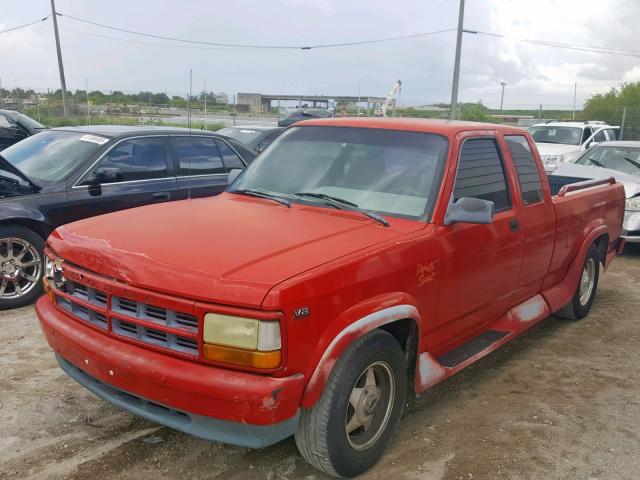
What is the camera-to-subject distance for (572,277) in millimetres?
5324

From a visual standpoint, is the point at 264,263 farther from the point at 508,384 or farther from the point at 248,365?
the point at 508,384

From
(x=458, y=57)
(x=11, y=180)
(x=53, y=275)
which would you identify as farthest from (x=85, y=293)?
(x=458, y=57)

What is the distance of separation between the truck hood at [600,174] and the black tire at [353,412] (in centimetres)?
442

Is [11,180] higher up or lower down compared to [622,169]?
higher up

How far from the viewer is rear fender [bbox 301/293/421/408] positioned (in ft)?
8.79

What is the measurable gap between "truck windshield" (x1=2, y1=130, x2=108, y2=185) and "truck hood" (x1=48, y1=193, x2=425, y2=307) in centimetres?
260

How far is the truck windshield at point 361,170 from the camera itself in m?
3.67

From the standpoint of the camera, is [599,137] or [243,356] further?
[599,137]

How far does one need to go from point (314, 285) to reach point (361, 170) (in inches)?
55.1

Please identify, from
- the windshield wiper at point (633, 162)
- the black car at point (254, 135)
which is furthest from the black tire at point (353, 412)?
the black car at point (254, 135)

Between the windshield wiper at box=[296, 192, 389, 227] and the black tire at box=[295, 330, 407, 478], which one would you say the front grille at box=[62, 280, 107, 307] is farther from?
the windshield wiper at box=[296, 192, 389, 227]

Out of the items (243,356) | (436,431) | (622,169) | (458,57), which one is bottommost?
(436,431)

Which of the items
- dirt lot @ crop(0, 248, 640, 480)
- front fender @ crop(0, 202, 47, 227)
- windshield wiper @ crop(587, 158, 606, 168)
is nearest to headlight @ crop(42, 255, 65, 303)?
dirt lot @ crop(0, 248, 640, 480)

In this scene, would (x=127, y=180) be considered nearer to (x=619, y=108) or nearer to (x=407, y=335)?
(x=407, y=335)
